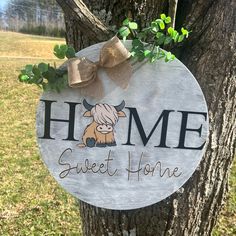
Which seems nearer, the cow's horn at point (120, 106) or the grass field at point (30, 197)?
the cow's horn at point (120, 106)

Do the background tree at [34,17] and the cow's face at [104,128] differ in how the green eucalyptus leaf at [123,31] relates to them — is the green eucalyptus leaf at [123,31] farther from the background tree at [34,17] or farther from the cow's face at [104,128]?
the background tree at [34,17]

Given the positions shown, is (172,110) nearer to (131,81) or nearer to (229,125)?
(131,81)

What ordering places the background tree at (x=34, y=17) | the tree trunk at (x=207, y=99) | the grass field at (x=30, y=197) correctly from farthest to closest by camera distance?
1. the background tree at (x=34, y=17)
2. the grass field at (x=30, y=197)
3. the tree trunk at (x=207, y=99)

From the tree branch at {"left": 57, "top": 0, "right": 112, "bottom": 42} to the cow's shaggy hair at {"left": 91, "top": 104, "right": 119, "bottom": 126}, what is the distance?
0.23 metres

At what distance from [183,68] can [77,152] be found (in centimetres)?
44

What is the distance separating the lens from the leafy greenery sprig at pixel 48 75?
4.18ft

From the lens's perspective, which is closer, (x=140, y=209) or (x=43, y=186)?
(x=140, y=209)

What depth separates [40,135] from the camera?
1.35 metres

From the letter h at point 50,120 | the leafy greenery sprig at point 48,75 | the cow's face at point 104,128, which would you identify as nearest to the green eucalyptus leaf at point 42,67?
the leafy greenery sprig at point 48,75

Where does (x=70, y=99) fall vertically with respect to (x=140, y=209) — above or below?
above

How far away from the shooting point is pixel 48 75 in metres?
1.29

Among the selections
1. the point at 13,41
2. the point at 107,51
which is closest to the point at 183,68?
the point at 107,51

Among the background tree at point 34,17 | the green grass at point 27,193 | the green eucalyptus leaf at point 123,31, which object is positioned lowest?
the green grass at point 27,193

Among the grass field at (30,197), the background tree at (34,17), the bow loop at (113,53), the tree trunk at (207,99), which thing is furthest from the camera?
the background tree at (34,17)
